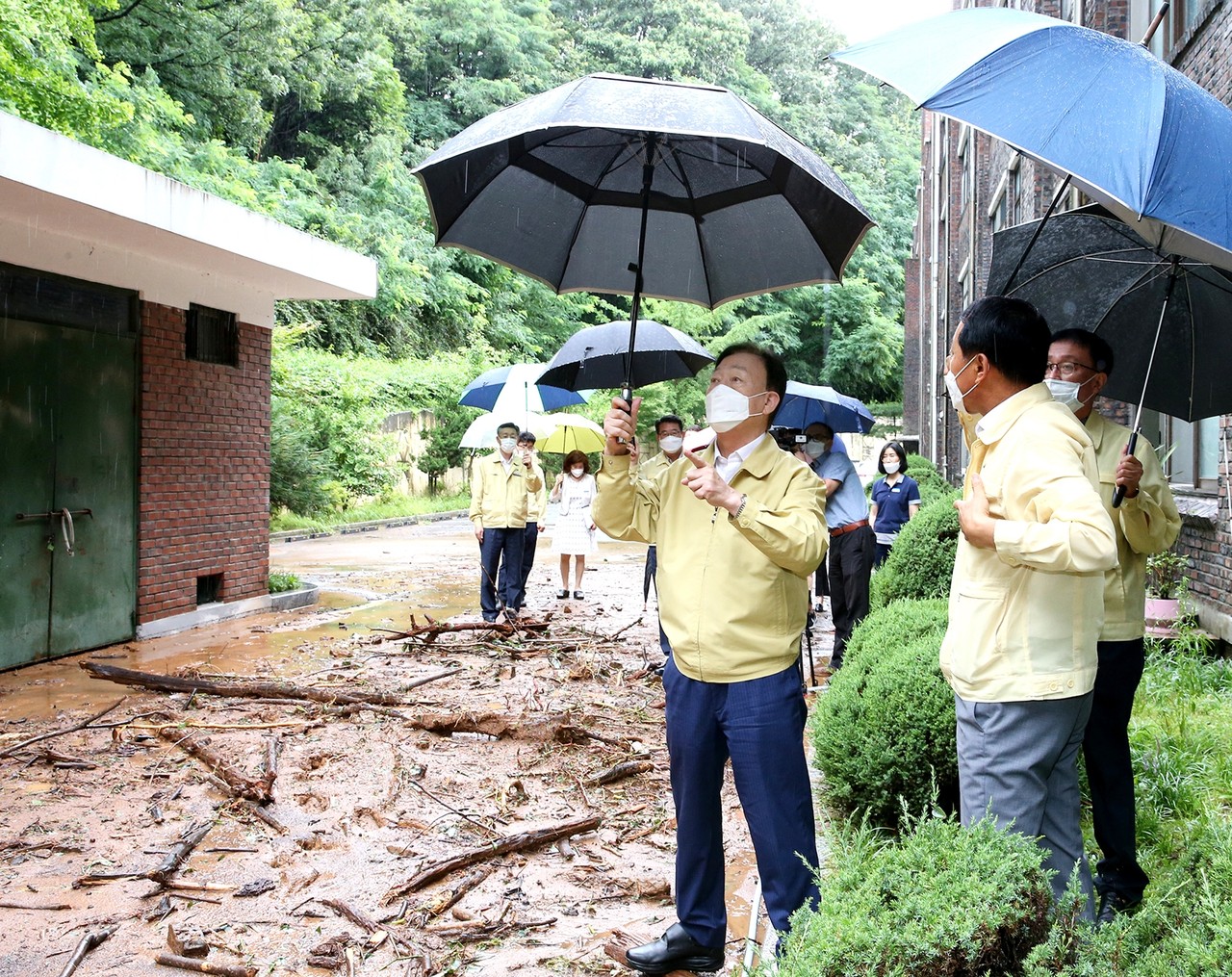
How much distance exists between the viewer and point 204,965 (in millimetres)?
3469

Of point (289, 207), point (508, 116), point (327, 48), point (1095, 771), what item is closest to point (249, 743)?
point (508, 116)

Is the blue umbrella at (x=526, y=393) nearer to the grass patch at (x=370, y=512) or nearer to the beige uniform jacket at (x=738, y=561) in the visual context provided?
the beige uniform jacket at (x=738, y=561)

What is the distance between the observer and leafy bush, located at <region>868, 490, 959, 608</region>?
7.39m

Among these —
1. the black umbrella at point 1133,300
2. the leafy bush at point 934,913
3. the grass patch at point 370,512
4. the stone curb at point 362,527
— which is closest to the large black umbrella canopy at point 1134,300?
the black umbrella at point 1133,300

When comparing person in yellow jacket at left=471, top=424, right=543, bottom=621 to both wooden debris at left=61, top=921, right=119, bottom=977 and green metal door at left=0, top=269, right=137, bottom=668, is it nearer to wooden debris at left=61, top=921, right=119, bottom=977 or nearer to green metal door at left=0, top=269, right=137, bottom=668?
green metal door at left=0, top=269, right=137, bottom=668

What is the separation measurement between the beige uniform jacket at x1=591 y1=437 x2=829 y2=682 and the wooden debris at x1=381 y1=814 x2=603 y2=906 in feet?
5.68

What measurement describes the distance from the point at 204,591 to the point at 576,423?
221 inches

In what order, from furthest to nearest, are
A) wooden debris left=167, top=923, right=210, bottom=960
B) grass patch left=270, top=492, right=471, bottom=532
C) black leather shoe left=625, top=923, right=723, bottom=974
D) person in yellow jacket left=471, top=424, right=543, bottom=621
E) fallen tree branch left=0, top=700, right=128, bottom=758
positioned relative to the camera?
1. grass patch left=270, top=492, right=471, bottom=532
2. person in yellow jacket left=471, top=424, right=543, bottom=621
3. fallen tree branch left=0, top=700, right=128, bottom=758
4. wooden debris left=167, top=923, right=210, bottom=960
5. black leather shoe left=625, top=923, right=723, bottom=974

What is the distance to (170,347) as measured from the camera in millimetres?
9914

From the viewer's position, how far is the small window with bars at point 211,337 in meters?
10.4

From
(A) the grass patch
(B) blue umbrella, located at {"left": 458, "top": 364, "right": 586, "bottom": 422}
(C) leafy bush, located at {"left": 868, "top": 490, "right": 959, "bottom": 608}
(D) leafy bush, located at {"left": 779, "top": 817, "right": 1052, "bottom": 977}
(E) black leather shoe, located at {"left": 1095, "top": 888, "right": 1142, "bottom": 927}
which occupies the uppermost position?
(B) blue umbrella, located at {"left": 458, "top": 364, "right": 586, "bottom": 422}

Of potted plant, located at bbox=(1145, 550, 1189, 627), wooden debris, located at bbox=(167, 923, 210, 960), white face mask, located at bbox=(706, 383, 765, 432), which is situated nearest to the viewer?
white face mask, located at bbox=(706, 383, 765, 432)

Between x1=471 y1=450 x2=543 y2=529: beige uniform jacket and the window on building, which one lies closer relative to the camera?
the window on building

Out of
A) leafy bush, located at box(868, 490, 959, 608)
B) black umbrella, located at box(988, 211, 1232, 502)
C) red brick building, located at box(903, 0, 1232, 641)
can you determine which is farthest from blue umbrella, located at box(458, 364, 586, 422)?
black umbrella, located at box(988, 211, 1232, 502)
